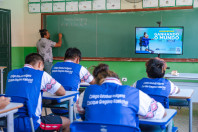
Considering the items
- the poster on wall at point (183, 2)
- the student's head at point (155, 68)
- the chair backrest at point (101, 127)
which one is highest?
the poster on wall at point (183, 2)

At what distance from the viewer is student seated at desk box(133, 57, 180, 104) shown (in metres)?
2.97

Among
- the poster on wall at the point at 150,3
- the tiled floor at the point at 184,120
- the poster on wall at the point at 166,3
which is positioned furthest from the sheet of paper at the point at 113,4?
the tiled floor at the point at 184,120

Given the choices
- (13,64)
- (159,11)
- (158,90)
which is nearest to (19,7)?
(13,64)

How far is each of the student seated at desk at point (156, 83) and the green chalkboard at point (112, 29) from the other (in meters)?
3.35

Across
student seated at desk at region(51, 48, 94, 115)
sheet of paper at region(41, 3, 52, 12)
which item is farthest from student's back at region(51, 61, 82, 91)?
sheet of paper at region(41, 3, 52, 12)

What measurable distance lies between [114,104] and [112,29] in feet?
16.3

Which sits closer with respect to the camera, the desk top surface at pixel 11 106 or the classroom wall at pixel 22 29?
the desk top surface at pixel 11 106

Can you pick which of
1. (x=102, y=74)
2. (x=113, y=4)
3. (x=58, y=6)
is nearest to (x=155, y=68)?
(x=102, y=74)

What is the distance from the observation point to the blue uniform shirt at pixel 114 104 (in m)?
1.93

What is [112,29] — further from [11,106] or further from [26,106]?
[11,106]

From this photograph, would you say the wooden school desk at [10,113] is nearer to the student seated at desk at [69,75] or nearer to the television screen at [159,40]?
the student seated at desk at [69,75]

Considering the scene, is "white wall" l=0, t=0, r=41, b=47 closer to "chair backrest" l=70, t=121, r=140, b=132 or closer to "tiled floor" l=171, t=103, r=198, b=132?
"tiled floor" l=171, t=103, r=198, b=132

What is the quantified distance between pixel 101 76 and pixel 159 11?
14.8 feet

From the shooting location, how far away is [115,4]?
21.9 feet
